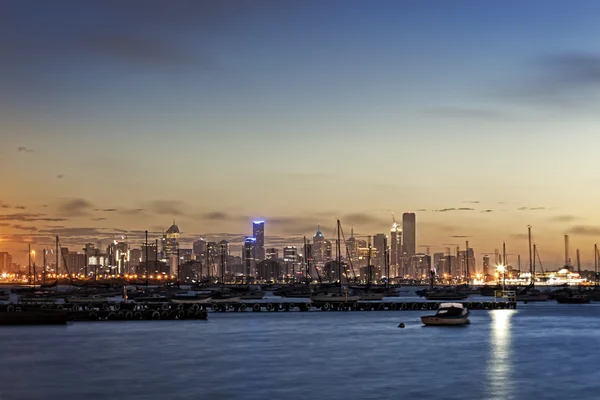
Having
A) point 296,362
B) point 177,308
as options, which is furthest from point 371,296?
point 296,362

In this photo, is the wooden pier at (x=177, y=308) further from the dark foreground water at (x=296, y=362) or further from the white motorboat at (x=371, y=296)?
the white motorboat at (x=371, y=296)

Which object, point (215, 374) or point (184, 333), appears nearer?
point (215, 374)

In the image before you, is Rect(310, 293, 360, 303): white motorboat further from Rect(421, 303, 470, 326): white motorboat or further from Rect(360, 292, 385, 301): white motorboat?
Rect(421, 303, 470, 326): white motorboat

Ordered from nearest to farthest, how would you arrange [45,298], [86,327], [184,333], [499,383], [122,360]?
[499,383], [122,360], [184,333], [86,327], [45,298]

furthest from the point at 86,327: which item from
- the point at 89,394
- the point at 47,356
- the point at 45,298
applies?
the point at 45,298

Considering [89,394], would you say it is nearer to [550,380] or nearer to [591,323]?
[550,380]

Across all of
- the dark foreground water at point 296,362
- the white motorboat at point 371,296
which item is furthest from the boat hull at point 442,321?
the white motorboat at point 371,296
